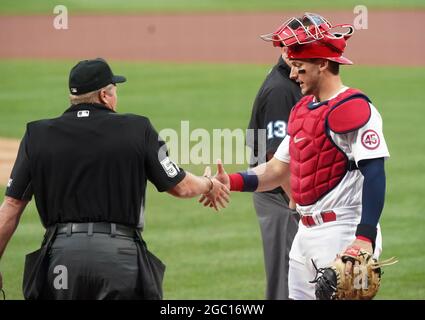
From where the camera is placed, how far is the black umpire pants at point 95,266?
512 cm

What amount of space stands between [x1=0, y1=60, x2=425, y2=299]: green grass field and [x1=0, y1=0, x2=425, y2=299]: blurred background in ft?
0.08

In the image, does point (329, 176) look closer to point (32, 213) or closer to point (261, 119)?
point (261, 119)

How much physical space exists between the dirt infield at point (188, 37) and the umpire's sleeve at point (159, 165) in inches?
783

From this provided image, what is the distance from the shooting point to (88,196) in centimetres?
518

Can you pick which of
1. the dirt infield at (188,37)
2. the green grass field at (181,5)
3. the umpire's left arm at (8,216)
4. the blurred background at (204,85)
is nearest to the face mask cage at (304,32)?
the umpire's left arm at (8,216)

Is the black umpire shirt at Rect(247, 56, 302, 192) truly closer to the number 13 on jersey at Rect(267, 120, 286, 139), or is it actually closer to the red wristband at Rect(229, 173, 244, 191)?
the number 13 on jersey at Rect(267, 120, 286, 139)

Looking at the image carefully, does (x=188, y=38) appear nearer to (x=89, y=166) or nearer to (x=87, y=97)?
(x=87, y=97)

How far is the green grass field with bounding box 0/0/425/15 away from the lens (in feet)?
98.4

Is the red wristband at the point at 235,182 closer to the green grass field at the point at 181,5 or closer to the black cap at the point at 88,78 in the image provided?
the black cap at the point at 88,78

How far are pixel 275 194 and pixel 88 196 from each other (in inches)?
87.8

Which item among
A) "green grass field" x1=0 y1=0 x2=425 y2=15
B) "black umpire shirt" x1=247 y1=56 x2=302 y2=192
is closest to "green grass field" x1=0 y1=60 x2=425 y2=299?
"black umpire shirt" x1=247 y1=56 x2=302 y2=192

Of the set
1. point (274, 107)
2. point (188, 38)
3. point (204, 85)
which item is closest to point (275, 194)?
point (274, 107)

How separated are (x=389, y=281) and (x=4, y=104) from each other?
12.6 m
